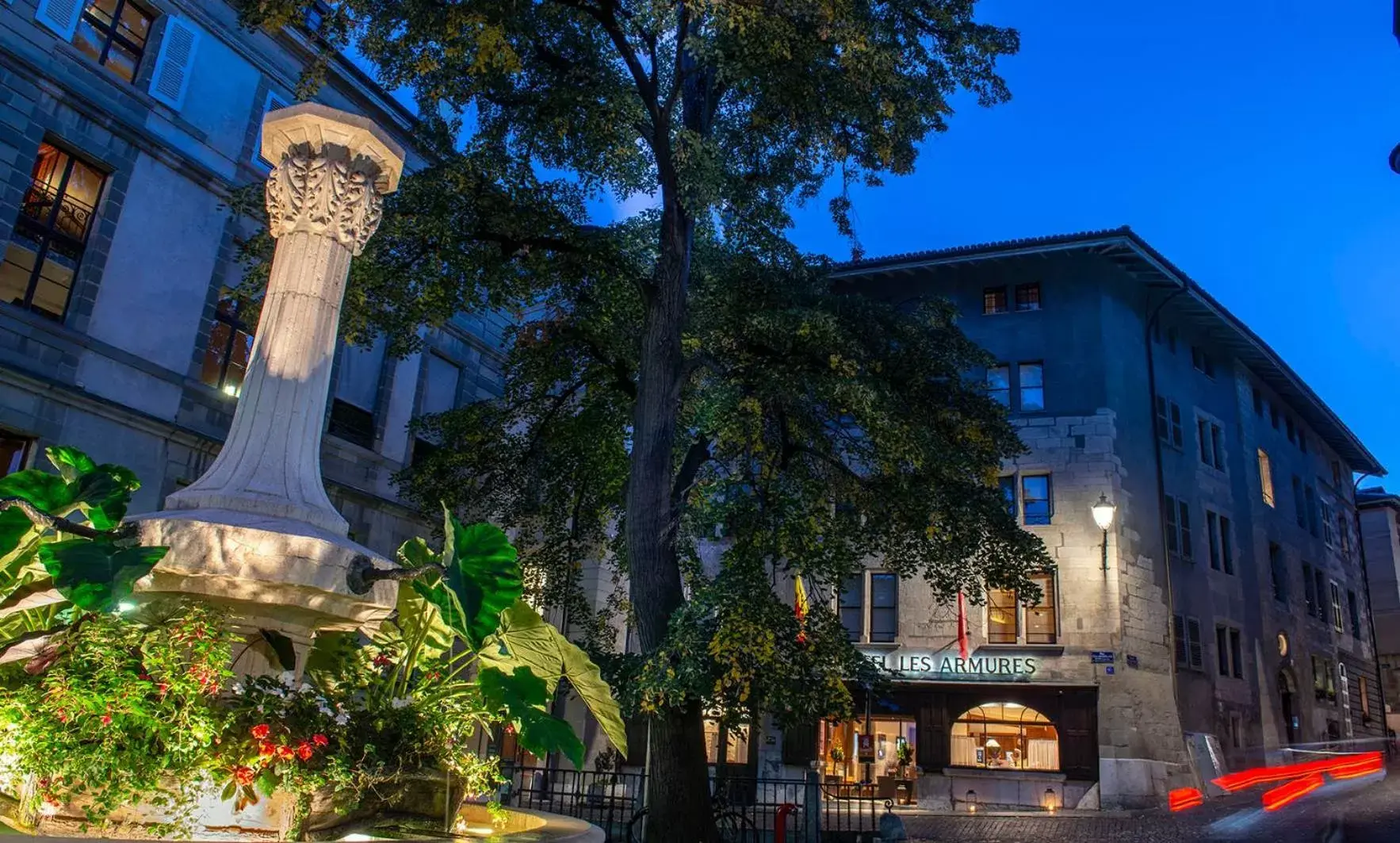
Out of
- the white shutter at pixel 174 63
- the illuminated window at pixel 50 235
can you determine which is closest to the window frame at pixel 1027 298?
the white shutter at pixel 174 63

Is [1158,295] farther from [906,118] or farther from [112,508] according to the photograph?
[112,508]

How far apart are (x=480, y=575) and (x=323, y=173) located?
3268 mm

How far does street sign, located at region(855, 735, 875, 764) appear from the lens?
90.1 feet

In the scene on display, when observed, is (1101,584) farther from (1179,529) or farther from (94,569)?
(94,569)

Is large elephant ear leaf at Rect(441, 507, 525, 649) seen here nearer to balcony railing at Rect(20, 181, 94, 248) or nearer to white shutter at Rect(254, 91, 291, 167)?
balcony railing at Rect(20, 181, 94, 248)

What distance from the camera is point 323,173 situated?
260 inches

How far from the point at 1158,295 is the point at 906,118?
20.8 metres

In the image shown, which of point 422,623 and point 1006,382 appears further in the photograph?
point 1006,382

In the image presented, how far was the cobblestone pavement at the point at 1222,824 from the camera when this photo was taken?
585 inches

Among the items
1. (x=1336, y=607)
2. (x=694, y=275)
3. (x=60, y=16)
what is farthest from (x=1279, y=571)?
(x=60, y=16)

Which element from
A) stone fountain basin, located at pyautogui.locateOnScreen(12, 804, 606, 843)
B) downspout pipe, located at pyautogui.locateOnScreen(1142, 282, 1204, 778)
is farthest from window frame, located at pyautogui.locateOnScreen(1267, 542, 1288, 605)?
stone fountain basin, located at pyautogui.locateOnScreen(12, 804, 606, 843)

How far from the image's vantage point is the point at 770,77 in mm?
12766

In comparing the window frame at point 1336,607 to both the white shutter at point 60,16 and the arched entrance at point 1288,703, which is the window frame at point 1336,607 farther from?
the white shutter at point 60,16

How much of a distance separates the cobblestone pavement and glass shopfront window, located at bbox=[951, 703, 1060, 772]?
10.1 ft
